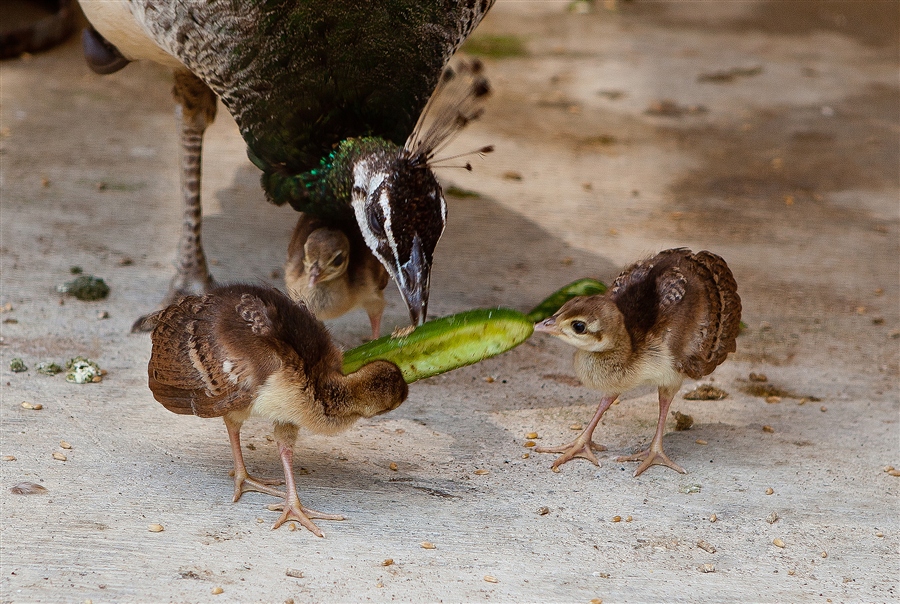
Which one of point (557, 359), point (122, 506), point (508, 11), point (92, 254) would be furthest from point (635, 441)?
point (508, 11)

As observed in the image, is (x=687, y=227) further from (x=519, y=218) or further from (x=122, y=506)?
(x=122, y=506)

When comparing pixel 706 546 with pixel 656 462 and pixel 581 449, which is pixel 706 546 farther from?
pixel 581 449

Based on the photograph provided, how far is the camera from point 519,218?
6379 millimetres

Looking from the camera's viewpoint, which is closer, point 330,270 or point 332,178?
point 332,178

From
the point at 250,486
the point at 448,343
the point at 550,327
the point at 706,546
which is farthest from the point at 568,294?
the point at 250,486

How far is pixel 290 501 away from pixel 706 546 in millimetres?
1333

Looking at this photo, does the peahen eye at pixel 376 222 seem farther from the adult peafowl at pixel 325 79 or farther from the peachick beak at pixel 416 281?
the peachick beak at pixel 416 281

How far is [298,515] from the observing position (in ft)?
10.8

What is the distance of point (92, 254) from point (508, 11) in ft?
19.0

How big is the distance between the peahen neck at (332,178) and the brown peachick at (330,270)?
11 cm

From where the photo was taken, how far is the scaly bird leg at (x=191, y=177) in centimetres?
514

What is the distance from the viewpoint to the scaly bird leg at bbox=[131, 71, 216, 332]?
514 centimetres

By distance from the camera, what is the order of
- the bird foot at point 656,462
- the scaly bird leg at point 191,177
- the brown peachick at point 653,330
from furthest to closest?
the scaly bird leg at point 191,177, the bird foot at point 656,462, the brown peachick at point 653,330

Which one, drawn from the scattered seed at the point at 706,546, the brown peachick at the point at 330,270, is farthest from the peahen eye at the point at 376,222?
the scattered seed at the point at 706,546
